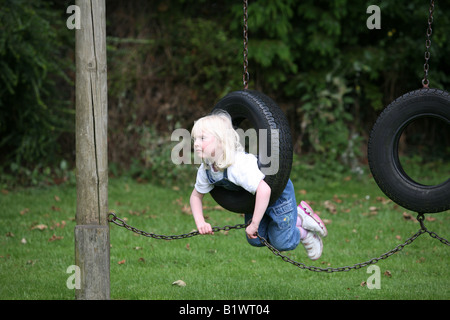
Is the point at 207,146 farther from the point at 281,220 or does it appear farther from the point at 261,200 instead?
the point at 281,220

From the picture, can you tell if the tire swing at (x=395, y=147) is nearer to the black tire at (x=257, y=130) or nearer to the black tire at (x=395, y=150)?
the black tire at (x=395, y=150)

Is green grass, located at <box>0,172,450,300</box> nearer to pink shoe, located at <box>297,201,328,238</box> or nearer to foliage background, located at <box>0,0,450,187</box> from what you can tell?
pink shoe, located at <box>297,201,328,238</box>

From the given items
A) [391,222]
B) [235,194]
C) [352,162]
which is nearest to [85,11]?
[235,194]

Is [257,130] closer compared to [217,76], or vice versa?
[257,130]

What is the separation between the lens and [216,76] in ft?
33.5

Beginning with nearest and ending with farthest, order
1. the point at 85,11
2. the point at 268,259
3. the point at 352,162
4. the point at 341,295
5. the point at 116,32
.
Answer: the point at 85,11
the point at 341,295
the point at 268,259
the point at 352,162
the point at 116,32

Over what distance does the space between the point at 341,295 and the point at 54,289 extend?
2.38m

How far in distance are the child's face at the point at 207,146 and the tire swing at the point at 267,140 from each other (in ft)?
0.98

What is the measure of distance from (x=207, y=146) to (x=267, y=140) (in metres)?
0.42

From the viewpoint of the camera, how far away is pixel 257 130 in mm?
4070

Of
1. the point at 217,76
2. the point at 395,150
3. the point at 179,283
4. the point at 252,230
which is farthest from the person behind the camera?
the point at 217,76

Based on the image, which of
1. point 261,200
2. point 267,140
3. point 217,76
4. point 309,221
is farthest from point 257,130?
point 217,76

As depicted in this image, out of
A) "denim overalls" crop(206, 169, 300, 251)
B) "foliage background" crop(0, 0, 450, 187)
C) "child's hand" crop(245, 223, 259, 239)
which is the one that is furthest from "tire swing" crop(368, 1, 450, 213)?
"foliage background" crop(0, 0, 450, 187)
